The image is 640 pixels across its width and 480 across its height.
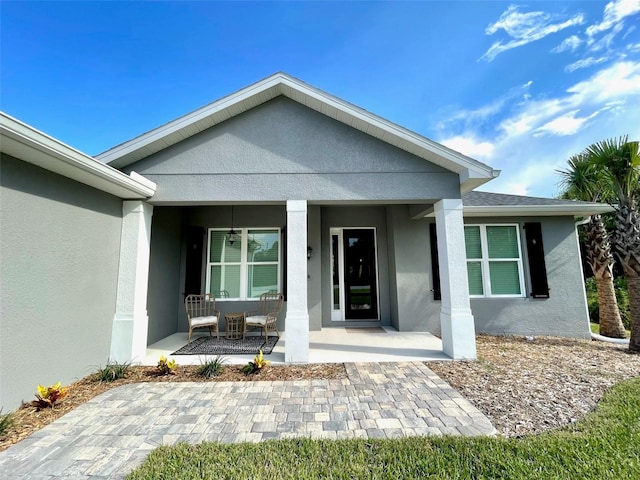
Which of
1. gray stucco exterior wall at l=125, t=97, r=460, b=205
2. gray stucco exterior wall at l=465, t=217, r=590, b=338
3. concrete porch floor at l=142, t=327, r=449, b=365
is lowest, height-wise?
concrete porch floor at l=142, t=327, r=449, b=365

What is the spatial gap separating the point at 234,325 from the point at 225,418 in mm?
3963

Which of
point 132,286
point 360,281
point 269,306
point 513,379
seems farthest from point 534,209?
point 132,286

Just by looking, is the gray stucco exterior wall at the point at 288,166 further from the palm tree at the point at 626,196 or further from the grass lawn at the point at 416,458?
the grass lawn at the point at 416,458

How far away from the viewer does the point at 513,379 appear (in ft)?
13.6

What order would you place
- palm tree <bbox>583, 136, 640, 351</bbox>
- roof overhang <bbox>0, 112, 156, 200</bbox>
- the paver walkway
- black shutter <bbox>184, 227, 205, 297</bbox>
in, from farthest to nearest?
black shutter <bbox>184, 227, 205, 297</bbox>
palm tree <bbox>583, 136, 640, 351</bbox>
roof overhang <bbox>0, 112, 156, 200</bbox>
the paver walkway

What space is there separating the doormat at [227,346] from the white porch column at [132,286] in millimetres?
813

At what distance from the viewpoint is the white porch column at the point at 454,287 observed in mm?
5043

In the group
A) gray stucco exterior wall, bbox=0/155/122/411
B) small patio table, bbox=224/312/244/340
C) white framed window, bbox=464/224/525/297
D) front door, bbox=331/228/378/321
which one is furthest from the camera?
front door, bbox=331/228/378/321

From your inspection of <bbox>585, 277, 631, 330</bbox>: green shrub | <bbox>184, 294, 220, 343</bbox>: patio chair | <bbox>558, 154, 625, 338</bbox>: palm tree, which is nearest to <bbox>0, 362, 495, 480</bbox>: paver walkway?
<bbox>184, 294, 220, 343</bbox>: patio chair

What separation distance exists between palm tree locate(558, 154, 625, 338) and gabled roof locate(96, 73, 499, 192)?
544cm

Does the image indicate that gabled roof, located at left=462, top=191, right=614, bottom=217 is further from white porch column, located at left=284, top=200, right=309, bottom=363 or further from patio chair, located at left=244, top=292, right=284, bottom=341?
patio chair, located at left=244, top=292, right=284, bottom=341

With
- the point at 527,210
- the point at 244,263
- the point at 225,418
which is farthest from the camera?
the point at 244,263

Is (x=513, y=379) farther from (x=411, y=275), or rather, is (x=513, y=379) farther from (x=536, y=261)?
(x=536, y=261)

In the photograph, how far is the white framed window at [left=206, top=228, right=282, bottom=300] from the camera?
7.40 m
